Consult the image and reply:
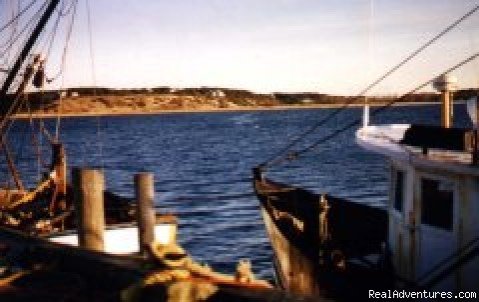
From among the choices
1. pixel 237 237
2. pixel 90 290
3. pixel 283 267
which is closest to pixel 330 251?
pixel 283 267

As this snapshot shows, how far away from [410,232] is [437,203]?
0.80m

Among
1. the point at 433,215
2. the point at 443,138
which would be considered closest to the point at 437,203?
the point at 433,215

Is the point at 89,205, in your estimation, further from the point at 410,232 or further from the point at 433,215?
the point at 433,215

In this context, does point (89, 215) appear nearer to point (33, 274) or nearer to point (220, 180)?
point (33, 274)

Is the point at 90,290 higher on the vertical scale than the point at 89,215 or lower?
lower

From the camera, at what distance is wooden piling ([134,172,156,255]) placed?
1050cm

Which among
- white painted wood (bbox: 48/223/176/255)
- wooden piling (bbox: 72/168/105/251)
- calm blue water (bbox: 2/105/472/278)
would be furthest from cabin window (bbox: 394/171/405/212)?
calm blue water (bbox: 2/105/472/278)

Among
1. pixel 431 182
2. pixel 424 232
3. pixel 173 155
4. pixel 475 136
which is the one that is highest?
pixel 475 136

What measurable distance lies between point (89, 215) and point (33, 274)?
50.1 inches

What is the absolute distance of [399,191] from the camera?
36.4 feet

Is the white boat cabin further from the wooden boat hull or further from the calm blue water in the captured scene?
the calm blue water

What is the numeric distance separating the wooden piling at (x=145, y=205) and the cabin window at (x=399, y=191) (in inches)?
165

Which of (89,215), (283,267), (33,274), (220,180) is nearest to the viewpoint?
(33,274)

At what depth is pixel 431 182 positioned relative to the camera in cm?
998
